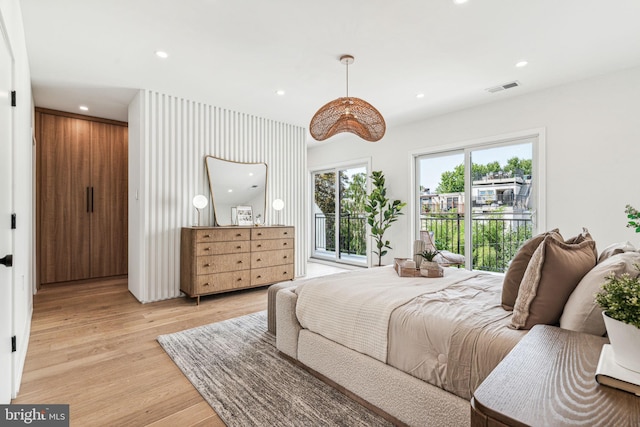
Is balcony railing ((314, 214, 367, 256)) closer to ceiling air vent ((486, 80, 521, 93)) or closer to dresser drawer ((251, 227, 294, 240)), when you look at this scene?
dresser drawer ((251, 227, 294, 240))

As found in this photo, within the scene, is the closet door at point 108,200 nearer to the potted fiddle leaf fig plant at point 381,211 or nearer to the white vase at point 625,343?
the potted fiddle leaf fig plant at point 381,211

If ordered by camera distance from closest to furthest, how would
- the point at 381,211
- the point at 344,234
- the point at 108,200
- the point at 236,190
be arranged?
the point at 236,190 < the point at 108,200 < the point at 381,211 < the point at 344,234

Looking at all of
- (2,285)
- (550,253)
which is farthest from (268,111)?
(550,253)

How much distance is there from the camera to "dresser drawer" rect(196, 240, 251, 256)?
12.0ft

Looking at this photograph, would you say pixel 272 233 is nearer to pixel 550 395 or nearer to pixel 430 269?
pixel 430 269

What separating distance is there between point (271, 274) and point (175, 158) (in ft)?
6.46

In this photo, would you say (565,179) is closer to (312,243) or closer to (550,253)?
(550,253)

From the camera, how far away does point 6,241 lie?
1682 millimetres

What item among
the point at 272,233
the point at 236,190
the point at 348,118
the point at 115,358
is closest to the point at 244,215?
the point at 236,190

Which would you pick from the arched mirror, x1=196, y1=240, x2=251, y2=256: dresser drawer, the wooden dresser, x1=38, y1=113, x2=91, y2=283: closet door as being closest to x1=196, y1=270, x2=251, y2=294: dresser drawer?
the wooden dresser

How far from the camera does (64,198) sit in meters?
4.50

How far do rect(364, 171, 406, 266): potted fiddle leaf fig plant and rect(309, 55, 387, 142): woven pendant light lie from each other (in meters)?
2.13

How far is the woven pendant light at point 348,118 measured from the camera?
2730 mm

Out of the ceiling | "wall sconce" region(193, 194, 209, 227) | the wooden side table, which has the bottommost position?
the wooden side table
